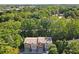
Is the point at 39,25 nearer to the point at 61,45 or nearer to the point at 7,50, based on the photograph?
the point at 61,45

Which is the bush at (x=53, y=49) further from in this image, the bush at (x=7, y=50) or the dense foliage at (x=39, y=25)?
the bush at (x=7, y=50)

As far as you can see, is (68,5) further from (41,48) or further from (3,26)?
(3,26)

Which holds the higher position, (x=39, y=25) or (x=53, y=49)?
(x=39, y=25)

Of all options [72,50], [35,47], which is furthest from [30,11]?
[72,50]

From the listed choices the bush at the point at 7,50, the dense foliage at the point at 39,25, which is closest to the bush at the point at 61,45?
the dense foliage at the point at 39,25

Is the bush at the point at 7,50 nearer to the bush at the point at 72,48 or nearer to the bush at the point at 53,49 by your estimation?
the bush at the point at 53,49

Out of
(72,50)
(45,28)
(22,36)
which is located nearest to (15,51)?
(22,36)

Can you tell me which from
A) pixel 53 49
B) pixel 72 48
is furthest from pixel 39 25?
pixel 72 48

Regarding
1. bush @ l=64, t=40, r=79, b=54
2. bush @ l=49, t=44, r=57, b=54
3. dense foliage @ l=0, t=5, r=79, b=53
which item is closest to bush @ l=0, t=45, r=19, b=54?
dense foliage @ l=0, t=5, r=79, b=53

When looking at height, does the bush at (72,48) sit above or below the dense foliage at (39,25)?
below

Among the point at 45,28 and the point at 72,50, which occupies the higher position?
the point at 45,28
